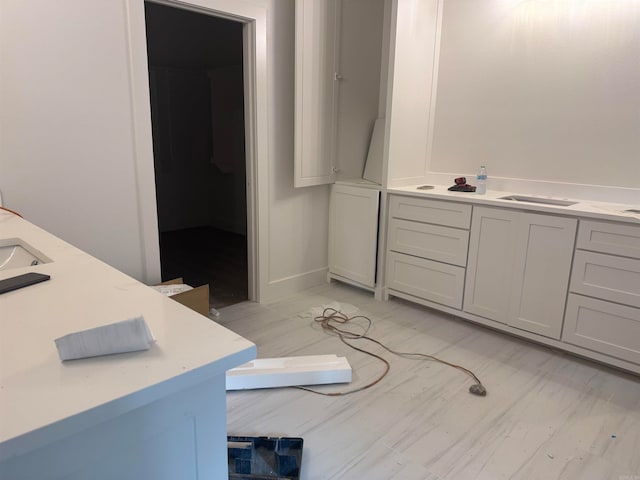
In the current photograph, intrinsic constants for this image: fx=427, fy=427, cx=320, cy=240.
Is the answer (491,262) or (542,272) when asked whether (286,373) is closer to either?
(491,262)

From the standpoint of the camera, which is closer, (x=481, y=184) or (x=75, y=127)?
(x=75, y=127)

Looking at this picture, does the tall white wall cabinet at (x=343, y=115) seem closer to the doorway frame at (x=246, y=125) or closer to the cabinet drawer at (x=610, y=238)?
the doorway frame at (x=246, y=125)

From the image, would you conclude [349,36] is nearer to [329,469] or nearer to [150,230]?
[150,230]

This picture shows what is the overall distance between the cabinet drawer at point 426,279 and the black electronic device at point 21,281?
250cm

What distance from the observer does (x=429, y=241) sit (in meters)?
3.09

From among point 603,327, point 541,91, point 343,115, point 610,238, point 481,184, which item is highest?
point 541,91

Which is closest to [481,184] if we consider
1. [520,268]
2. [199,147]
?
[520,268]

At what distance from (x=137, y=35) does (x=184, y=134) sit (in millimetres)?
3306

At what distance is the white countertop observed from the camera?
7.49 ft

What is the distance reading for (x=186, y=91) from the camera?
5.47m

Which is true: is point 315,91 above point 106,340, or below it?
above

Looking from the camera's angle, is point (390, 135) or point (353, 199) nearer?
point (390, 135)

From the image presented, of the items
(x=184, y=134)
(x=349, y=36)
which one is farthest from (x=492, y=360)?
(x=184, y=134)

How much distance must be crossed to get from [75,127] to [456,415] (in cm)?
241
